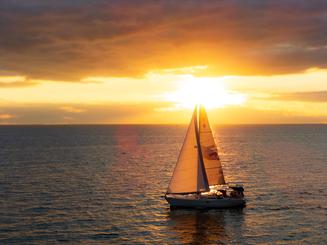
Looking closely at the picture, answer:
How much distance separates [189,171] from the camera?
68312 mm

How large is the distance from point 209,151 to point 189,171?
483 cm

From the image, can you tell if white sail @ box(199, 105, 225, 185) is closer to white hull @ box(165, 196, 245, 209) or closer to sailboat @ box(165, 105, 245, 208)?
sailboat @ box(165, 105, 245, 208)

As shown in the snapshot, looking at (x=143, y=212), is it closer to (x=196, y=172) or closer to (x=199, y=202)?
(x=199, y=202)

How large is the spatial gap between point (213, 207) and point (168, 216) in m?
8.09

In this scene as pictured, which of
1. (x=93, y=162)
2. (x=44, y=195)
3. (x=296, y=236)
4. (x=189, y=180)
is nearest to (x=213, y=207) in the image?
(x=189, y=180)

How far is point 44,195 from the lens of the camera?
3110 inches

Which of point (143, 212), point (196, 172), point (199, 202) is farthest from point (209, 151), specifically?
point (143, 212)

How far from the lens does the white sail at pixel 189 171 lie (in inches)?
2680

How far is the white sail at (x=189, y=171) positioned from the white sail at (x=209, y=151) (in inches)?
58.0

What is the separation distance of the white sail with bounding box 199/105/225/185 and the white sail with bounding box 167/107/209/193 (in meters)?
1.47

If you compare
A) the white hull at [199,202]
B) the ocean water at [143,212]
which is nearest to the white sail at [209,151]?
the white hull at [199,202]

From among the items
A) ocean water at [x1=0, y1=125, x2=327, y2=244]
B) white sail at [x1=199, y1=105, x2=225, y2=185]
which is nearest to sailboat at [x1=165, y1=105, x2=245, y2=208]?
white sail at [x1=199, y1=105, x2=225, y2=185]

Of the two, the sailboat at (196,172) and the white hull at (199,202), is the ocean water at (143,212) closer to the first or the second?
the white hull at (199,202)

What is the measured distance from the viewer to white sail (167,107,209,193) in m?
68.1
